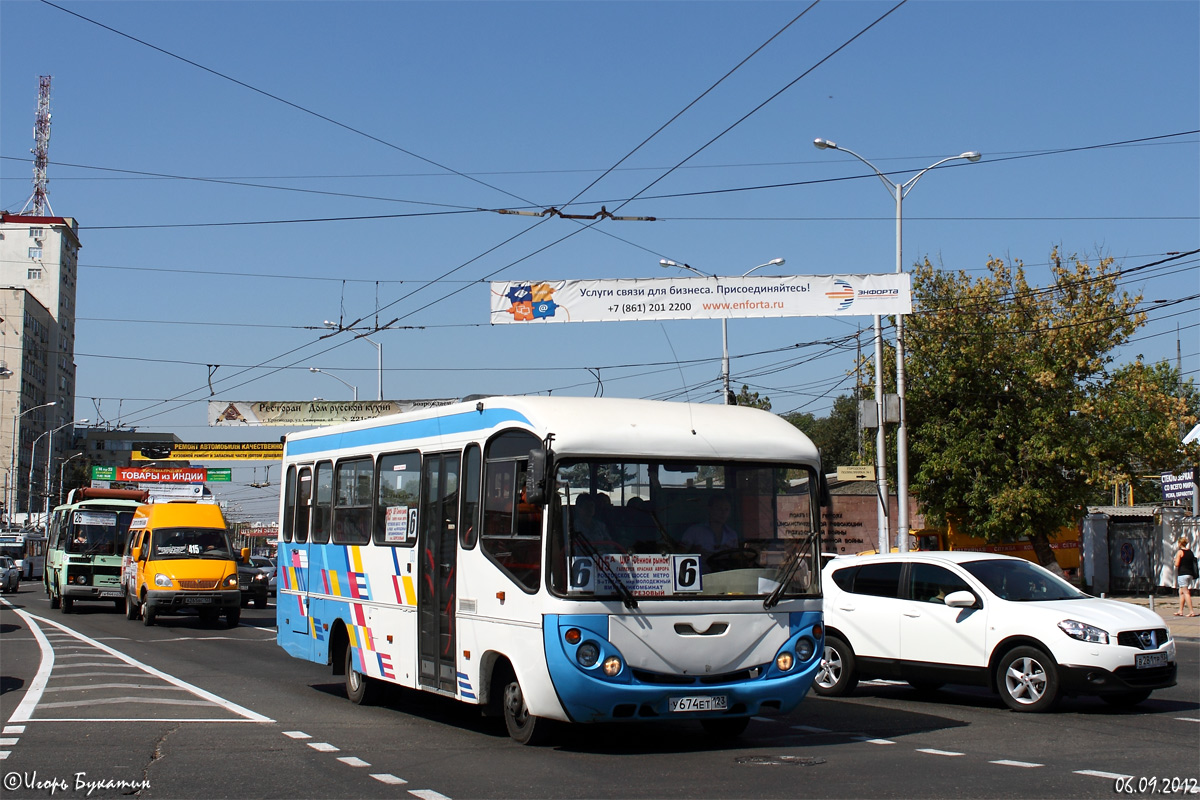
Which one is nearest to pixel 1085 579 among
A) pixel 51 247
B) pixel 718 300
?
pixel 718 300

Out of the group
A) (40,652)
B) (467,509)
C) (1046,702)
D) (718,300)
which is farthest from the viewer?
(718,300)

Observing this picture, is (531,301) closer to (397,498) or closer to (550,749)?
(397,498)

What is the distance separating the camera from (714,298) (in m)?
25.4

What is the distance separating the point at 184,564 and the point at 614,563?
2042 centimetres

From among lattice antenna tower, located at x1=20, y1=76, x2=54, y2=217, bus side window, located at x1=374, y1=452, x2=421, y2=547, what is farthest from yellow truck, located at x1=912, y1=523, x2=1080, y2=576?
lattice antenna tower, located at x1=20, y1=76, x2=54, y2=217

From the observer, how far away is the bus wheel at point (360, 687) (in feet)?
42.0

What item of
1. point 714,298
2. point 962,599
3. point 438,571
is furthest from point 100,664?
point 714,298

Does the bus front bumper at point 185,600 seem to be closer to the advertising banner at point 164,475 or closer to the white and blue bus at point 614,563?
the white and blue bus at point 614,563

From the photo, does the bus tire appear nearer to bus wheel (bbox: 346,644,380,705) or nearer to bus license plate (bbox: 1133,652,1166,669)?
bus license plate (bbox: 1133,652,1166,669)

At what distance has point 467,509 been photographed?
34.6ft

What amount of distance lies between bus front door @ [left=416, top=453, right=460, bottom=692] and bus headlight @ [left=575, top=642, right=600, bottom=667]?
6.08 ft

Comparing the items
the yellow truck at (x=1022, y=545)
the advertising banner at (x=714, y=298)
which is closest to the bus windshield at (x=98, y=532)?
the advertising banner at (x=714, y=298)

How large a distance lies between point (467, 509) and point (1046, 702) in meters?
5.68

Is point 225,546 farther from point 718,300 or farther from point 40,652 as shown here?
point 718,300
